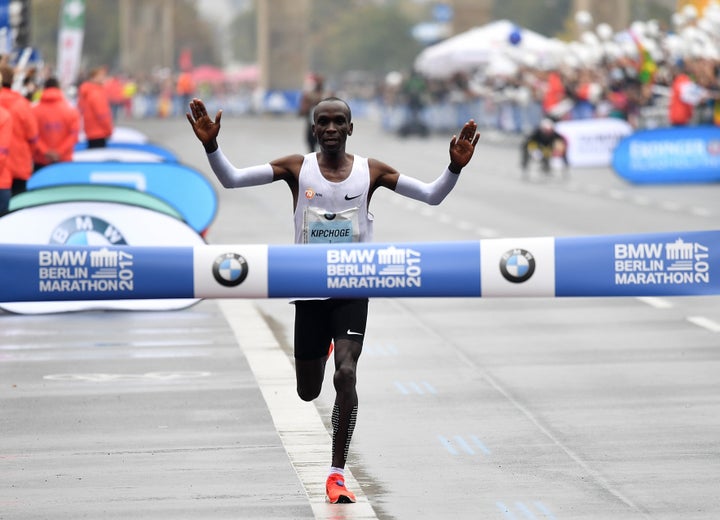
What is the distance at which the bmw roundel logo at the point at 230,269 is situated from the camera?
30.2 feet

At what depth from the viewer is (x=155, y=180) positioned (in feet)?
62.1

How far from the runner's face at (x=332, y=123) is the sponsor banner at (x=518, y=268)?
1199mm

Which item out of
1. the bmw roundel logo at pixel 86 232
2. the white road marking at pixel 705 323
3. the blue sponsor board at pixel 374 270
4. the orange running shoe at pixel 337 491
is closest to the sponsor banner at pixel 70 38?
the bmw roundel logo at pixel 86 232

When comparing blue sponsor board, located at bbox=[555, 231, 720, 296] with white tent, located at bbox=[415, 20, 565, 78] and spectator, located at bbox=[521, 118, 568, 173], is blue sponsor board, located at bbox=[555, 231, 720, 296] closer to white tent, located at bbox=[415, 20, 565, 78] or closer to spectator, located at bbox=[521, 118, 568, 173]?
spectator, located at bbox=[521, 118, 568, 173]

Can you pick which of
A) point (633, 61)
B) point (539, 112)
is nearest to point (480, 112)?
point (539, 112)

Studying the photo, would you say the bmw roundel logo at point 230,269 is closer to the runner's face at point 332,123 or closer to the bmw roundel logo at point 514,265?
the runner's face at point 332,123

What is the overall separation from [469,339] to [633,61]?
27.6m

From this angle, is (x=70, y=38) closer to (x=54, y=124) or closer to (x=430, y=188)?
(x=54, y=124)

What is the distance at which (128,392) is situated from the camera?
11.4 metres

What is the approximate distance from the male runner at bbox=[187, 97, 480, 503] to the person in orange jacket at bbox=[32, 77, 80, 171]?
12039 mm

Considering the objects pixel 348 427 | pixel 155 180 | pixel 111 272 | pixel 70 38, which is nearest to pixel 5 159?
pixel 155 180

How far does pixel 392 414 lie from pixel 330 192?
2398 millimetres

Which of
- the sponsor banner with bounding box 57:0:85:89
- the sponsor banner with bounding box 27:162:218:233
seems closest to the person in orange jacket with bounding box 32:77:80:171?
the sponsor banner with bounding box 27:162:218:233

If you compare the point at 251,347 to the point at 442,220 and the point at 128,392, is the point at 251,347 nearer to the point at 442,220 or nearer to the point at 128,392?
the point at 128,392
